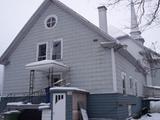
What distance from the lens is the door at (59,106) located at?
34.0 ft

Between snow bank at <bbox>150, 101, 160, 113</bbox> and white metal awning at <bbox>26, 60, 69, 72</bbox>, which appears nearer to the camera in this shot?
white metal awning at <bbox>26, 60, 69, 72</bbox>

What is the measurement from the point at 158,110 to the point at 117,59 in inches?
232

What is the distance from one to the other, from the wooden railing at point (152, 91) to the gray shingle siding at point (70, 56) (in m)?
8.94

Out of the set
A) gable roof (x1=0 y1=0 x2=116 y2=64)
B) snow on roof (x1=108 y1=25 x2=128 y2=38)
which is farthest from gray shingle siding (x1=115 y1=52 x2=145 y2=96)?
snow on roof (x1=108 y1=25 x2=128 y2=38)

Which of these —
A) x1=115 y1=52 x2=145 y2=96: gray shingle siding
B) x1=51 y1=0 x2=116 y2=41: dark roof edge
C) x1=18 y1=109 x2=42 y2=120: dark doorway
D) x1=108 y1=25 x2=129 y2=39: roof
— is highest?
x1=108 y1=25 x2=129 y2=39: roof

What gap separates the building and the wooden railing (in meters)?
2.51

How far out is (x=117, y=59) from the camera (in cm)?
1294

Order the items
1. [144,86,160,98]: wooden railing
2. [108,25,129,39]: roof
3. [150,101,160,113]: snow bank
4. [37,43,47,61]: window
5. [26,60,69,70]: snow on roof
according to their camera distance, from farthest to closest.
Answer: [108,25,129,39]: roof < [144,86,160,98]: wooden railing < [150,101,160,113]: snow bank < [37,43,47,61]: window < [26,60,69,70]: snow on roof

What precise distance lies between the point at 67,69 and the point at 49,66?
1.34 metres

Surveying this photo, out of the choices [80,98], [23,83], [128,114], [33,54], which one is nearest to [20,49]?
[33,54]

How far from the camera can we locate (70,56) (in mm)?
13539

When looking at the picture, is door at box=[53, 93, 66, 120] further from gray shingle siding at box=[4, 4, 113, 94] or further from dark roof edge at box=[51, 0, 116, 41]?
dark roof edge at box=[51, 0, 116, 41]

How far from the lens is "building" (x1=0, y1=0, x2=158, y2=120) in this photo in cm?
1174

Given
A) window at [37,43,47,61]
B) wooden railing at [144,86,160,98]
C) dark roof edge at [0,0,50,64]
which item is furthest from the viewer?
wooden railing at [144,86,160,98]
